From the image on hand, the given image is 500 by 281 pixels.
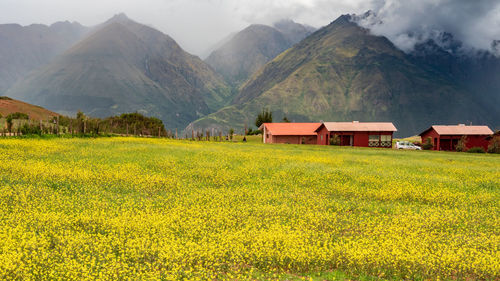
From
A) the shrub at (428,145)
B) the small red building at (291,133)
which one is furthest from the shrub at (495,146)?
the small red building at (291,133)

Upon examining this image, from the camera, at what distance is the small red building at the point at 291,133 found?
305 ft

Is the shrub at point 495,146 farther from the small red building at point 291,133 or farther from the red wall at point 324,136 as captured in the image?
the small red building at point 291,133

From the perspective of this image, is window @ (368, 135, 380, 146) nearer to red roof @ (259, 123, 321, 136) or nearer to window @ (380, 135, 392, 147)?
window @ (380, 135, 392, 147)

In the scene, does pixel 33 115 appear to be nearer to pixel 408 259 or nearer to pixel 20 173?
pixel 20 173

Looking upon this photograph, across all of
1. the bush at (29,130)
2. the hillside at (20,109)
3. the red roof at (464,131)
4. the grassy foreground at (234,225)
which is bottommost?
the grassy foreground at (234,225)

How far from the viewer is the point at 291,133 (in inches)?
3684

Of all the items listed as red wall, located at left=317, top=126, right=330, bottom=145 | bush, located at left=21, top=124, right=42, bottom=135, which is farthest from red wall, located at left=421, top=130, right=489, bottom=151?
bush, located at left=21, top=124, right=42, bottom=135

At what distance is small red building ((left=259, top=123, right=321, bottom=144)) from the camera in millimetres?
93062

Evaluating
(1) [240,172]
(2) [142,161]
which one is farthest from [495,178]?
(2) [142,161]

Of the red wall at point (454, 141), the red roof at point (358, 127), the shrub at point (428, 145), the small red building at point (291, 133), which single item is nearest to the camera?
the red wall at point (454, 141)

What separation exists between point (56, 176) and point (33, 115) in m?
83.8

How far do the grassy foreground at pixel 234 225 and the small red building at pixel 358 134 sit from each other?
6033 centimetres

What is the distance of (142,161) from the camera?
90.3 feet

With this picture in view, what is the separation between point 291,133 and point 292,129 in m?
2.78
